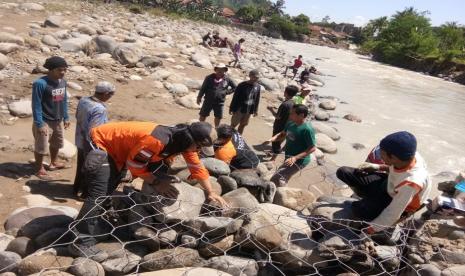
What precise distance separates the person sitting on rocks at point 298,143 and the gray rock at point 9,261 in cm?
284

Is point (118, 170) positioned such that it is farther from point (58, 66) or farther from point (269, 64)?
point (269, 64)

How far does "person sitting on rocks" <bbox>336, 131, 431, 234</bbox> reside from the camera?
290 centimetres

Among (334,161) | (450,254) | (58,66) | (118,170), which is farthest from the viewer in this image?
(334,161)

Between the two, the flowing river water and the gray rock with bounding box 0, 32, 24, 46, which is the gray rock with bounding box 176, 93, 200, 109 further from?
the gray rock with bounding box 0, 32, 24, 46

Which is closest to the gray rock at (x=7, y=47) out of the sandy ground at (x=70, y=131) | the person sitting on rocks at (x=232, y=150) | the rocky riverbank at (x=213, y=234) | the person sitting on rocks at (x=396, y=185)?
the sandy ground at (x=70, y=131)

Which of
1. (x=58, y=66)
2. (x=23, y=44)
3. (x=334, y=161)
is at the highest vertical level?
(x=58, y=66)

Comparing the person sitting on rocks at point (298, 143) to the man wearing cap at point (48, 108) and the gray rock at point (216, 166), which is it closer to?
the gray rock at point (216, 166)

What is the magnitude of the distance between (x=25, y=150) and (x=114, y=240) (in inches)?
119

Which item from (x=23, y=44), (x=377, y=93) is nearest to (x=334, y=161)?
(x=23, y=44)

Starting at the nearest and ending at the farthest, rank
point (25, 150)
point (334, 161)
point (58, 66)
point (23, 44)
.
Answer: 1. point (58, 66)
2. point (25, 150)
3. point (334, 161)
4. point (23, 44)

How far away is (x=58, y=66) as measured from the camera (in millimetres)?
4559

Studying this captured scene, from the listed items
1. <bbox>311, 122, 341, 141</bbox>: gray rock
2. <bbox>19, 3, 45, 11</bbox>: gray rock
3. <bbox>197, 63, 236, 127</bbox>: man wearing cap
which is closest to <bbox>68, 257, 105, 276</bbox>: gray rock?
<bbox>197, 63, 236, 127</bbox>: man wearing cap

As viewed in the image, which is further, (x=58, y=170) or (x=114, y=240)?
(x=58, y=170)

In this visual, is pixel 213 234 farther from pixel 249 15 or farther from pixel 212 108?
pixel 249 15
